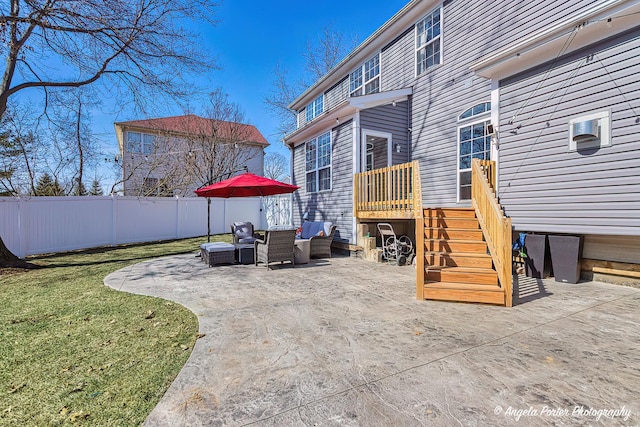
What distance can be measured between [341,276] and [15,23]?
8.59m

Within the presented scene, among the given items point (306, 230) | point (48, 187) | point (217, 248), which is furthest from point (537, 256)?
point (48, 187)

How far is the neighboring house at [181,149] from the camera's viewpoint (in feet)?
65.6

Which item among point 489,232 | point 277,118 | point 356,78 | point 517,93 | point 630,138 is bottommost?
point 489,232

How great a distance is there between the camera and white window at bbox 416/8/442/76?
8.69m

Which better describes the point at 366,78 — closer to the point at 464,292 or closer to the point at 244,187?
the point at 244,187

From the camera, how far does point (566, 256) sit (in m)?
5.58

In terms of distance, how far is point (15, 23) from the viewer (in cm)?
624

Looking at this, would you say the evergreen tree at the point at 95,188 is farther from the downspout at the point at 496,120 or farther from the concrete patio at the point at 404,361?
the downspout at the point at 496,120

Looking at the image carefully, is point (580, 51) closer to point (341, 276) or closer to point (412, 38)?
point (412, 38)

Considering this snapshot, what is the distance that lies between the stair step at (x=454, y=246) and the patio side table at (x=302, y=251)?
331 cm

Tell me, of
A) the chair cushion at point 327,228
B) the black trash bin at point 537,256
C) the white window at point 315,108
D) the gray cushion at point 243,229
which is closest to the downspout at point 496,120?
the black trash bin at point 537,256

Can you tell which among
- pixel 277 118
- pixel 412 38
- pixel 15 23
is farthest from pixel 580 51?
pixel 277 118

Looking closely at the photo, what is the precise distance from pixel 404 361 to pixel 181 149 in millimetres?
22164

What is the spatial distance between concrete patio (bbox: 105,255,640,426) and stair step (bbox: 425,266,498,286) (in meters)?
0.48
